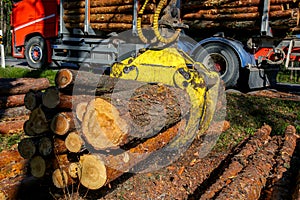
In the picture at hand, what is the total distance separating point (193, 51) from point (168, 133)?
5189 millimetres

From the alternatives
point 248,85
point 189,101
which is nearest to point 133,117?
point 189,101

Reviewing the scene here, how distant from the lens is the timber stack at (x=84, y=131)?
3.28m

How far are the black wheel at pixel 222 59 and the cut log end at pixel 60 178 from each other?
635 cm

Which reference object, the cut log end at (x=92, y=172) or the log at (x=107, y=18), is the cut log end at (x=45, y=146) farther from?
the log at (x=107, y=18)

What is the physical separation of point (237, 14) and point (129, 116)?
6171 millimetres

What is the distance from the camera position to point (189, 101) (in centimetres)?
480

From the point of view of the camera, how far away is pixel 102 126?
326cm

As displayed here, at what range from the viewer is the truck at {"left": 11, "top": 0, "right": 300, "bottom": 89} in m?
8.29

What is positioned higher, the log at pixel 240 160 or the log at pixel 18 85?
the log at pixel 18 85

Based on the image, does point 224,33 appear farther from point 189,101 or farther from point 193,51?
point 189,101

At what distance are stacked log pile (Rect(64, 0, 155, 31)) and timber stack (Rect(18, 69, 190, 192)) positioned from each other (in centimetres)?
636

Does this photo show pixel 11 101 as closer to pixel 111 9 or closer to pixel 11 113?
pixel 11 113

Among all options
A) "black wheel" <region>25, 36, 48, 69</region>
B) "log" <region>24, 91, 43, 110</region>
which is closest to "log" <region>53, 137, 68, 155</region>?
"log" <region>24, 91, 43, 110</region>

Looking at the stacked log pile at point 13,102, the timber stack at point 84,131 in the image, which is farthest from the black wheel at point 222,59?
the timber stack at point 84,131
